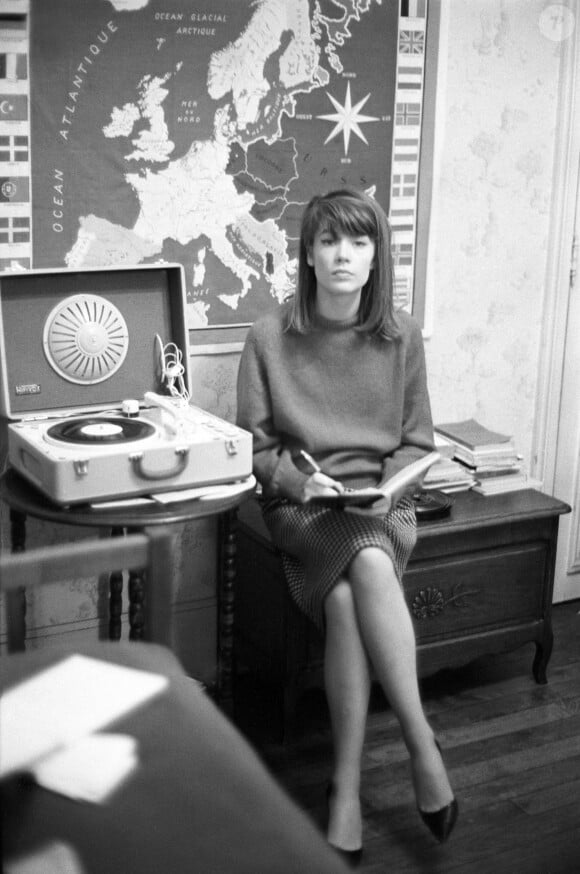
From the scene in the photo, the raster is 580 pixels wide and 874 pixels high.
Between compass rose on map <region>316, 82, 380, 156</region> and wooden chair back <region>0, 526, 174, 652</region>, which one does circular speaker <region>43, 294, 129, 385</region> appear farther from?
wooden chair back <region>0, 526, 174, 652</region>

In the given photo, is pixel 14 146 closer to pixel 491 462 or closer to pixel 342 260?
pixel 342 260

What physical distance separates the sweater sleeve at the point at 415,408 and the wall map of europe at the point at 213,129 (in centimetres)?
48

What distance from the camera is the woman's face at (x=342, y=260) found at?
242 cm

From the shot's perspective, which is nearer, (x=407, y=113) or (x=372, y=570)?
(x=372, y=570)

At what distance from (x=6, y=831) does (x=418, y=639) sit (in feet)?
6.05

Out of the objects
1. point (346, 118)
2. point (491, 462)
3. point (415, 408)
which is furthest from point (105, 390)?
point (491, 462)

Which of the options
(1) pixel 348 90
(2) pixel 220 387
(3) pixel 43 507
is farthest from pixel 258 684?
(1) pixel 348 90

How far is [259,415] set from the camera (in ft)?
8.20

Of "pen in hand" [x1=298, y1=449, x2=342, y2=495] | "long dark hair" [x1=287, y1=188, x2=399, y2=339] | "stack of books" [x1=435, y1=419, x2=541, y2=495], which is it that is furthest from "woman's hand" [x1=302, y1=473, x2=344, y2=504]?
"stack of books" [x1=435, y1=419, x2=541, y2=495]

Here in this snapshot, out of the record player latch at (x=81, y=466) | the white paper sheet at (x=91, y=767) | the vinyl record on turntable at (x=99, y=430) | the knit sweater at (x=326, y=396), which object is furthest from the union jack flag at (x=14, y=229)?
the white paper sheet at (x=91, y=767)

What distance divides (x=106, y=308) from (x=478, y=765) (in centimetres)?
133

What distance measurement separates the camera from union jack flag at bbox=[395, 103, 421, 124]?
9.61 feet

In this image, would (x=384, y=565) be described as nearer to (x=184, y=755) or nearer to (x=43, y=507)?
(x=43, y=507)

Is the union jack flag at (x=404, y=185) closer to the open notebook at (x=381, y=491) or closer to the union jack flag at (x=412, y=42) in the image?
the union jack flag at (x=412, y=42)
